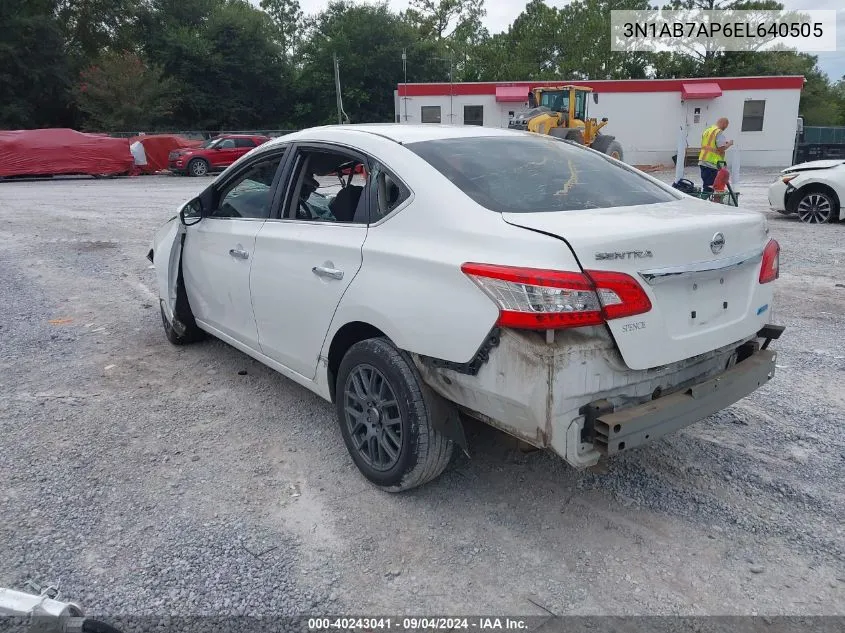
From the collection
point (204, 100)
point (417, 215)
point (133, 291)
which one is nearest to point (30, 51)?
point (204, 100)

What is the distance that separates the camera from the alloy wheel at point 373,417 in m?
3.15

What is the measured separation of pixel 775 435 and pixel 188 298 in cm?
407

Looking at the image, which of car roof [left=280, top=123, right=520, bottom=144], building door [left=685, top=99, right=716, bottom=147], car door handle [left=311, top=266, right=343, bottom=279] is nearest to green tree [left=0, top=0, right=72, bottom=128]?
building door [left=685, top=99, right=716, bottom=147]

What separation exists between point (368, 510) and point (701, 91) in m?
29.8

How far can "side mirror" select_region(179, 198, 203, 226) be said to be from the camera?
4.72 metres

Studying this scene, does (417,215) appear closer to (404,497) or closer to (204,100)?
(404,497)

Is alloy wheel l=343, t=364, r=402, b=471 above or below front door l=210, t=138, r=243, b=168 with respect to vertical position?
below

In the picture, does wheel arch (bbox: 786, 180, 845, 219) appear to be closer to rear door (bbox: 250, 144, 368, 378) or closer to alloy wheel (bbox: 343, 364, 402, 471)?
rear door (bbox: 250, 144, 368, 378)

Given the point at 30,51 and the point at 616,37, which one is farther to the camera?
the point at 616,37

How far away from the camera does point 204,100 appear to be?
1512 inches

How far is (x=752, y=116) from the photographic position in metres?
29.7

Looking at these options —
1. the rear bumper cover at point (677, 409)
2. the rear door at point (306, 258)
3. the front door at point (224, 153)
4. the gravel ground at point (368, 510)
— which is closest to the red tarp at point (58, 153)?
the front door at point (224, 153)

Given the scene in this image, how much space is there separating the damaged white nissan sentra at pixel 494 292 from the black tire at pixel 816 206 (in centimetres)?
955

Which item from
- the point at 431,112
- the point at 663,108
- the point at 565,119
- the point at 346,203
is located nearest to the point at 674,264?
the point at 346,203
